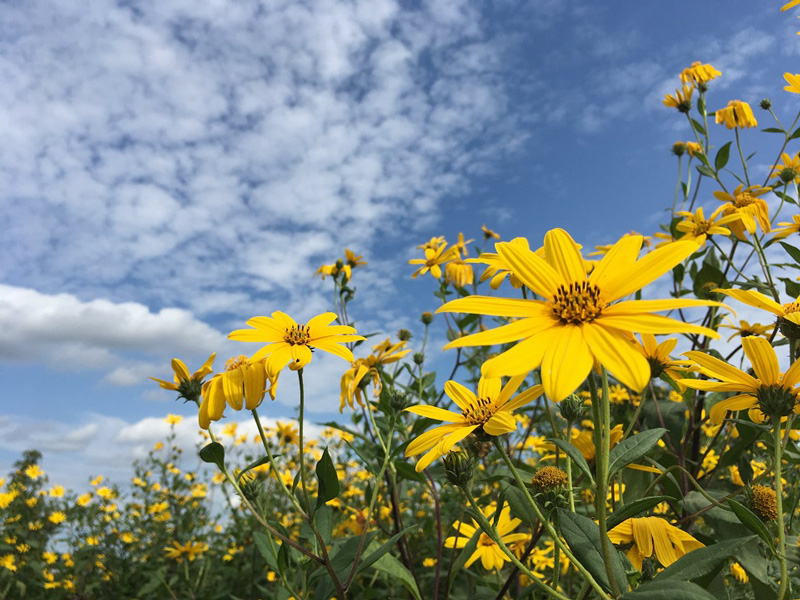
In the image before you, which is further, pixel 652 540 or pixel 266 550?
pixel 266 550

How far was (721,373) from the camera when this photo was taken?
1.06 meters

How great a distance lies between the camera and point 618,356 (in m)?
0.71

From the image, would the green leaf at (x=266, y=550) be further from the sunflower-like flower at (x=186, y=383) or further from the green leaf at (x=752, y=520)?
the green leaf at (x=752, y=520)

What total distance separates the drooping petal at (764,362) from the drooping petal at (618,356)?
44 centimetres

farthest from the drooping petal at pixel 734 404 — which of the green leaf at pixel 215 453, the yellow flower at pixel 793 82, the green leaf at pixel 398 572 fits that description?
the yellow flower at pixel 793 82

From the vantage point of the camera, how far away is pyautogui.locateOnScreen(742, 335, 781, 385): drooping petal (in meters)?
1.04

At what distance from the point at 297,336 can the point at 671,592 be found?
36.9 inches

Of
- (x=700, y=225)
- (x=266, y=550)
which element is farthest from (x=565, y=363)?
(x=700, y=225)

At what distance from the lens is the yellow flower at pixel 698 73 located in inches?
126

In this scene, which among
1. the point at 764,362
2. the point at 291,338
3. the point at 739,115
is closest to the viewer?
the point at 764,362

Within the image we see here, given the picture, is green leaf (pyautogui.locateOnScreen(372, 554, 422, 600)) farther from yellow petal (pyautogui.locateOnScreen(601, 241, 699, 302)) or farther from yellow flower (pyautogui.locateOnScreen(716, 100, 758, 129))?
yellow flower (pyautogui.locateOnScreen(716, 100, 758, 129))

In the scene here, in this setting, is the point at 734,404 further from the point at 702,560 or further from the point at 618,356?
the point at 618,356

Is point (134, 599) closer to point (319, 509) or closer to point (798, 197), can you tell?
point (319, 509)

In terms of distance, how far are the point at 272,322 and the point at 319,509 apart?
0.51m
